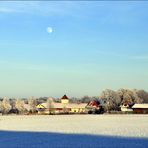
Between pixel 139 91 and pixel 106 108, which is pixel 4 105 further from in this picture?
pixel 139 91

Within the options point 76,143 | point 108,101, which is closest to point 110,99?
point 108,101

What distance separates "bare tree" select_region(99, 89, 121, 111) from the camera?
140 metres

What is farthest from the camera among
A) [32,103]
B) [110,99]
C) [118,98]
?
[32,103]

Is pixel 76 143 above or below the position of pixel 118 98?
below

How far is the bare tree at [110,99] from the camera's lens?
140m

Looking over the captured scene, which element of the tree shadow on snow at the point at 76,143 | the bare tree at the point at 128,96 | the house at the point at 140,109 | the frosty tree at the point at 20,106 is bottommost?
the tree shadow on snow at the point at 76,143

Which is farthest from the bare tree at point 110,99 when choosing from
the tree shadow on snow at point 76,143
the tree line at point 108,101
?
the tree shadow on snow at point 76,143

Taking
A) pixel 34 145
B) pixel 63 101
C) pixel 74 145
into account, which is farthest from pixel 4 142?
pixel 63 101

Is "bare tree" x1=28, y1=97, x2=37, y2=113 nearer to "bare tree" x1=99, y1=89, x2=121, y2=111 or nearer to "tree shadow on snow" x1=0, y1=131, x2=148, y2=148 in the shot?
"bare tree" x1=99, y1=89, x2=121, y2=111

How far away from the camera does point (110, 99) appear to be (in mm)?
143875

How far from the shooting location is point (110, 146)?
29.8 meters

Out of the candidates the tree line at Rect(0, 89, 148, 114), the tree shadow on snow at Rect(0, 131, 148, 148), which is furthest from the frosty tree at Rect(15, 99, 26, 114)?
the tree shadow on snow at Rect(0, 131, 148, 148)

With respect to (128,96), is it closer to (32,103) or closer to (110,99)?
(110,99)

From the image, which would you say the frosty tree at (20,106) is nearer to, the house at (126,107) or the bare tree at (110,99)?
the bare tree at (110,99)
